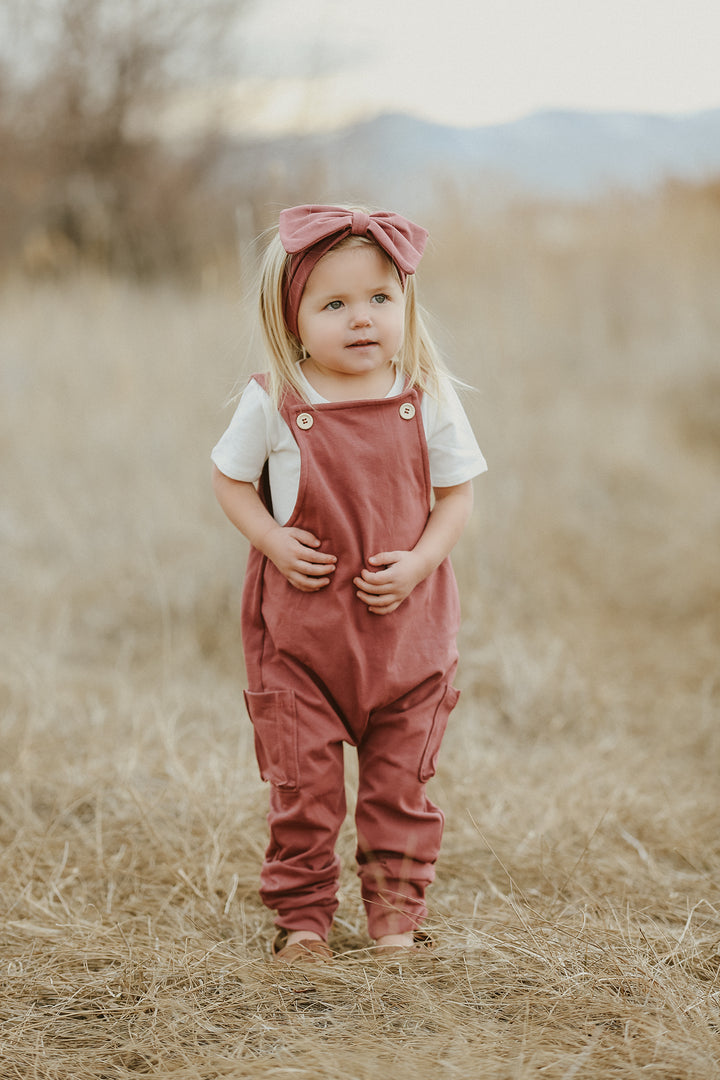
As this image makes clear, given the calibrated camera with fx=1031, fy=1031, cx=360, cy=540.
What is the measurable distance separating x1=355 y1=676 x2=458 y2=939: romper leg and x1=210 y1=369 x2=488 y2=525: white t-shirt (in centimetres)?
40

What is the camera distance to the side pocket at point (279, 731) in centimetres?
186

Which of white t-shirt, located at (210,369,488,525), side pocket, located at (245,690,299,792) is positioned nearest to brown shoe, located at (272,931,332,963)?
side pocket, located at (245,690,299,792)

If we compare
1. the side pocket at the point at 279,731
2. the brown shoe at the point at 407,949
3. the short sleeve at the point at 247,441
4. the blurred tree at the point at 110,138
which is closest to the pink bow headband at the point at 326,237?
the short sleeve at the point at 247,441

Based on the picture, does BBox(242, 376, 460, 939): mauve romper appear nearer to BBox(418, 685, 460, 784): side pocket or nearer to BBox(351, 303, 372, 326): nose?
BBox(418, 685, 460, 784): side pocket

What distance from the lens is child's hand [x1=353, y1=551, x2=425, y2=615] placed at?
1780mm

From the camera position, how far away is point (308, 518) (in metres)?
1.80

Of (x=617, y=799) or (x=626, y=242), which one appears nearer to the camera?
(x=617, y=799)

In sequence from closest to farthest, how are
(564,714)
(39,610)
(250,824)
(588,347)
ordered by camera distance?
(250,824)
(564,714)
(39,610)
(588,347)

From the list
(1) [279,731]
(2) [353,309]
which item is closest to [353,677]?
(1) [279,731]

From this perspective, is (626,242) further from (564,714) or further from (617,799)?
(617,799)

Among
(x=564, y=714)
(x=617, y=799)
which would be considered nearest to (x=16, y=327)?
(x=564, y=714)

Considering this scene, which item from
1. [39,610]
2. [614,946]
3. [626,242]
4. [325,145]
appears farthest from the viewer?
[325,145]

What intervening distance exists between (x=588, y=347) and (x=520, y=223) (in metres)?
1.94

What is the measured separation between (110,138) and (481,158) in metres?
3.77
